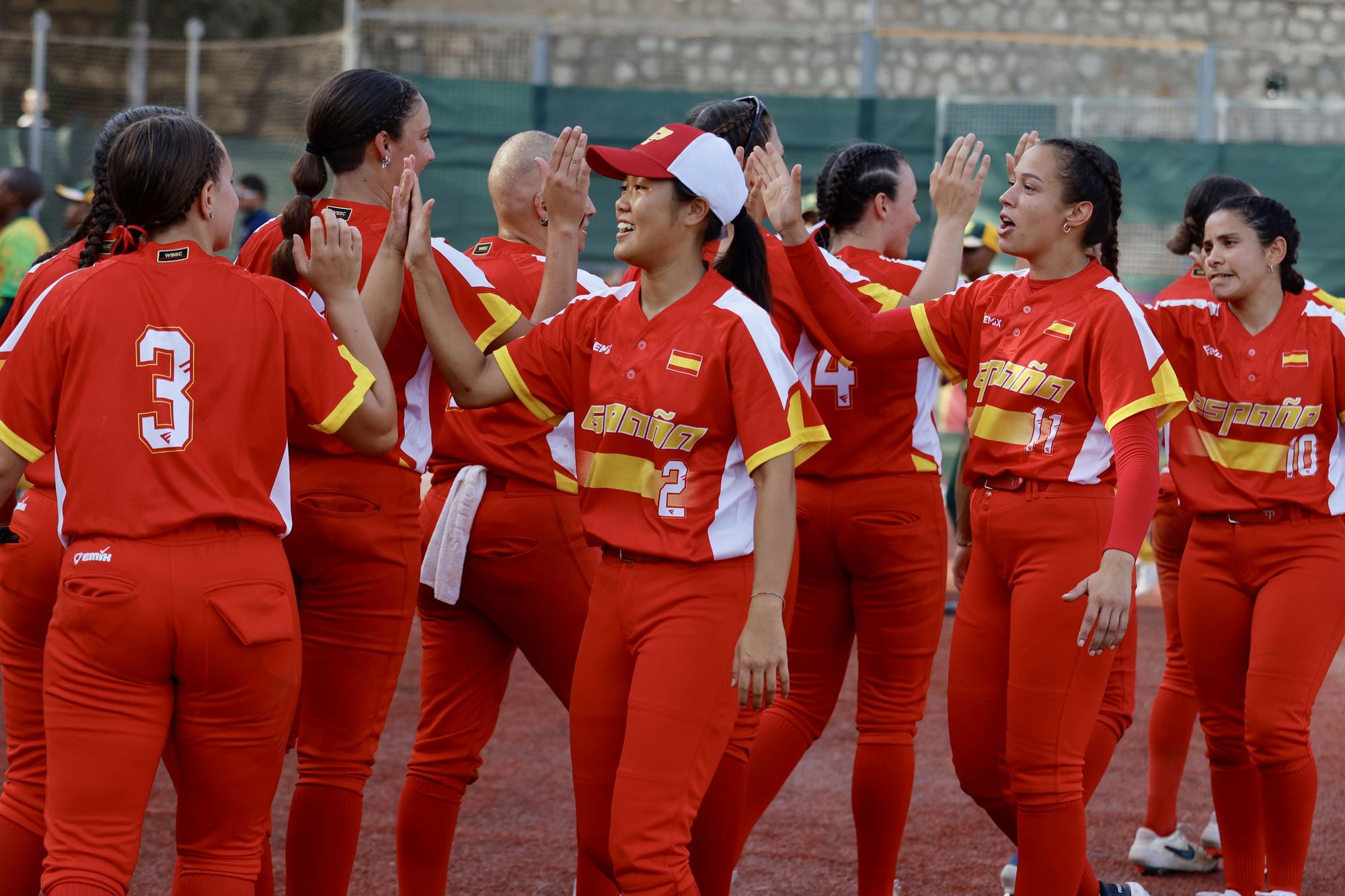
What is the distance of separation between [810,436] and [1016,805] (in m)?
1.36

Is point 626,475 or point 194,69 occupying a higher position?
point 194,69

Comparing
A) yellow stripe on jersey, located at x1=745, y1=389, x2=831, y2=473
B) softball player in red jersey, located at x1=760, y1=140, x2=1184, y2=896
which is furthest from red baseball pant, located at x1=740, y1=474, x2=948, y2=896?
yellow stripe on jersey, located at x1=745, y1=389, x2=831, y2=473

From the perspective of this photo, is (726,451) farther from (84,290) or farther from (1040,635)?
(84,290)

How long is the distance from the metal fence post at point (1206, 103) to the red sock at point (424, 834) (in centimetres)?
981

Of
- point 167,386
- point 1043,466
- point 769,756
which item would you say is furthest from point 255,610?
→ point 1043,466

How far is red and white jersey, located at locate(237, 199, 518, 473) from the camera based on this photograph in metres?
3.87

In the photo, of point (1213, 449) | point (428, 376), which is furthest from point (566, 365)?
point (1213, 449)

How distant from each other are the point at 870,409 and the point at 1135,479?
0.94 m

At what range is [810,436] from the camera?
3498 millimetres

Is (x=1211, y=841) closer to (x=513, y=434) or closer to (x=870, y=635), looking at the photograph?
(x=870, y=635)

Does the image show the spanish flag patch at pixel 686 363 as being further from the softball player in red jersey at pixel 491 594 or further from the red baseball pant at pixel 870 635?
the red baseball pant at pixel 870 635

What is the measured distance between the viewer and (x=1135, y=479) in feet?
12.4

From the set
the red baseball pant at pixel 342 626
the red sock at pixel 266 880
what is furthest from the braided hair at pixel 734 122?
the red sock at pixel 266 880

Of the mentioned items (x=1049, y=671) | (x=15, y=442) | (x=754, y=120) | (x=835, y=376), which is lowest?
(x=1049, y=671)
